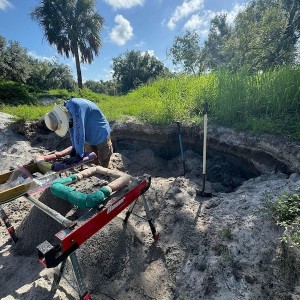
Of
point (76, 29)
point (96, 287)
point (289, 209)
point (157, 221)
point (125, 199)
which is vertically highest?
point (76, 29)

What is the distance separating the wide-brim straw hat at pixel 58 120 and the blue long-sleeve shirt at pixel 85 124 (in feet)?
0.67

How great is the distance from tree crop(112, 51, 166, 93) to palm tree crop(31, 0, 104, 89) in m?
12.5

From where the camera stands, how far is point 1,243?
3312 mm

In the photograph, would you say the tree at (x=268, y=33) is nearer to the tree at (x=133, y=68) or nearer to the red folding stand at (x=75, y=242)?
the red folding stand at (x=75, y=242)

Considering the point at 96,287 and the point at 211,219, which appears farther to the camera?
the point at 211,219

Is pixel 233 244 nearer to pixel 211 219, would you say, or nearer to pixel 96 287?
pixel 211 219

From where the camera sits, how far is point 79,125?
10.5ft

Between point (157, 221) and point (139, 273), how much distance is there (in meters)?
0.81

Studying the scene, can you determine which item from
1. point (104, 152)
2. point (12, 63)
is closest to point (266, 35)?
point (104, 152)

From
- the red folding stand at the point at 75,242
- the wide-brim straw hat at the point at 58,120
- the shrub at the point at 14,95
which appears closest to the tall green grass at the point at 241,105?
Answer: the wide-brim straw hat at the point at 58,120

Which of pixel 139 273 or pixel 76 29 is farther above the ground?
pixel 76 29

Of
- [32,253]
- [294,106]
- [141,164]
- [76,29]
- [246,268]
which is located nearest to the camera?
[246,268]

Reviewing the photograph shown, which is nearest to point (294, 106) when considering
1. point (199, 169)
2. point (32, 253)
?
point (199, 169)

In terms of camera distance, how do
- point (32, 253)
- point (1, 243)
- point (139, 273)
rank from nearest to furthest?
point (139, 273), point (32, 253), point (1, 243)
